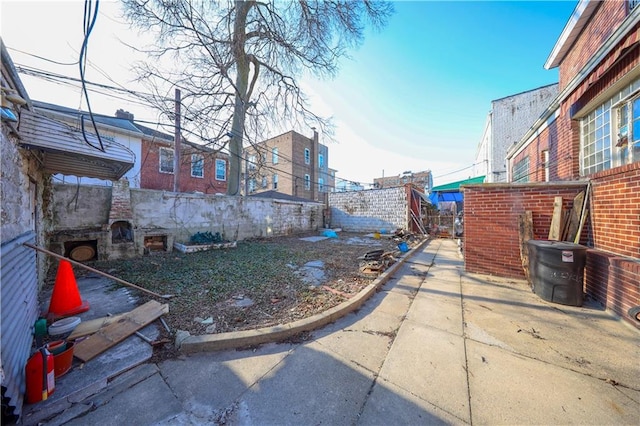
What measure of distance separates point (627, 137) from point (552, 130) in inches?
104

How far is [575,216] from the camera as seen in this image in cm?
377

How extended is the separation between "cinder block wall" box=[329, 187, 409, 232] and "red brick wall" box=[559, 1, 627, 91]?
24.1 ft

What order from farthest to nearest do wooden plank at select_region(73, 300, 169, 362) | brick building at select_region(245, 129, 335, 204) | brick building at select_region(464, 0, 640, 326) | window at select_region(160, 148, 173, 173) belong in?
brick building at select_region(245, 129, 335, 204) → window at select_region(160, 148, 173, 173) → brick building at select_region(464, 0, 640, 326) → wooden plank at select_region(73, 300, 169, 362)

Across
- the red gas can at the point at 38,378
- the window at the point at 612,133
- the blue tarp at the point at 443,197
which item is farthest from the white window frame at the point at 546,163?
the red gas can at the point at 38,378

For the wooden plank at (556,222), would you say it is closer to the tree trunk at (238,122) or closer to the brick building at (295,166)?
the tree trunk at (238,122)

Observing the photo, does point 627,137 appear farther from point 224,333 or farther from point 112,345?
point 112,345

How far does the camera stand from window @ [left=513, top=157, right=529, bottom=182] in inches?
298

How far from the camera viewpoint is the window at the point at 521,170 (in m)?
7.56

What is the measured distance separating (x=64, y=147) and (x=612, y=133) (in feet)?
28.3

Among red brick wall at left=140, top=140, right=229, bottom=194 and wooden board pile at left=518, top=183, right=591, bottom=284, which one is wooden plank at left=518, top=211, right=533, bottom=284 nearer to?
wooden board pile at left=518, top=183, right=591, bottom=284

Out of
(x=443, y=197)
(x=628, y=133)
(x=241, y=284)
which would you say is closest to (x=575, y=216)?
(x=628, y=133)

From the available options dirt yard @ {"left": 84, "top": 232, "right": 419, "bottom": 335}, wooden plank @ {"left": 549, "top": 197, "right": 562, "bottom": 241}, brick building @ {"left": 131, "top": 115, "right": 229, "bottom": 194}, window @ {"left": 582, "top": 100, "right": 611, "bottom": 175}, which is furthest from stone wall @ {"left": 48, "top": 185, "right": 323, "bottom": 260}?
window @ {"left": 582, "top": 100, "right": 611, "bottom": 175}

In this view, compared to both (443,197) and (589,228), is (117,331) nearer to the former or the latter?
(589,228)

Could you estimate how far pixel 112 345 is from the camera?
2350 mm
